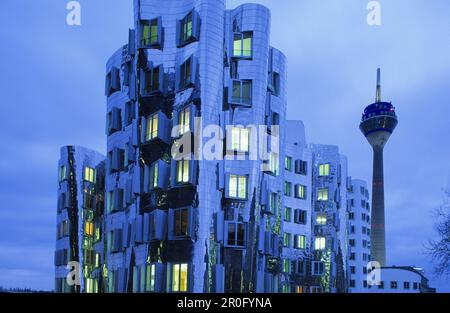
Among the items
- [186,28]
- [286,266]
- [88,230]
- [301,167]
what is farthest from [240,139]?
[301,167]

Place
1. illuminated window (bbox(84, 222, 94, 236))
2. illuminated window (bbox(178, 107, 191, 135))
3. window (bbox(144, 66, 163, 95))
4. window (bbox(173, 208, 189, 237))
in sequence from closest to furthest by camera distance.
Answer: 1. window (bbox(173, 208, 189, 237))
2. illuminated window (bbox(178, 107, 191, 135))
3. window (bbox(144, 66, 163, 95))
4. illuminated window (bbox(84, 222, 94, 236))

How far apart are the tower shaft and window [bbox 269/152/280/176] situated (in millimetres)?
105956

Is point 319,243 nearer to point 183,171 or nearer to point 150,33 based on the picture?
point 183,171

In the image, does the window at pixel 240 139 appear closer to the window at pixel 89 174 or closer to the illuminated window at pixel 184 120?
the illuminated window at pixel 184 120

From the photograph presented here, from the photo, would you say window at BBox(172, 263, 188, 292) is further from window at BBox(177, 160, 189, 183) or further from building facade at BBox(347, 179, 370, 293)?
building facade at BBox(347, 179, 370, 293)

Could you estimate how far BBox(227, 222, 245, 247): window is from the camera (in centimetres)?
3566

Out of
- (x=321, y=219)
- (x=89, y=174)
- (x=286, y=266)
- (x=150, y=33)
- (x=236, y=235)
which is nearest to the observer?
(x=236, y=235)

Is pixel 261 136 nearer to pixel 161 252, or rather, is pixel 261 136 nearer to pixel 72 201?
pixel 161 252

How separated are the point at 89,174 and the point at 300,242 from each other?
24.4m

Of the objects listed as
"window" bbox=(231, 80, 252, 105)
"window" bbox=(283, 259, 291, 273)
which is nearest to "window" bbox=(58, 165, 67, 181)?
"window" bbox=(283, 259, 291, 273)

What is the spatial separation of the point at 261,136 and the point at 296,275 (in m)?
29.1

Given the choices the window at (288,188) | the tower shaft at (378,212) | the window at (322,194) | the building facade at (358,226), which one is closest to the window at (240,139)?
the window at (288,188)

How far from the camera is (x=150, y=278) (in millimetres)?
36312

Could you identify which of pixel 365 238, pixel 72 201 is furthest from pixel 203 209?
pixel 365 238
